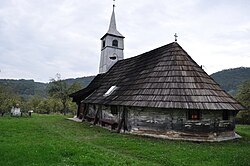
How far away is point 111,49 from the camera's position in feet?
84.0

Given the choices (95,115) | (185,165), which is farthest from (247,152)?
(95,115)

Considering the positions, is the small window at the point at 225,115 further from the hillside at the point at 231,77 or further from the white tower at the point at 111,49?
the hillside at the point at 231,77

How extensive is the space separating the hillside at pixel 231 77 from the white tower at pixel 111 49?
43333mm

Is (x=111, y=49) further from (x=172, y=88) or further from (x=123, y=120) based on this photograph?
(x=172, y=88)

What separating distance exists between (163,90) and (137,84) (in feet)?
7.74

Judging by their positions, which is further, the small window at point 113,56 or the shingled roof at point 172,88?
the small window at point 113,56

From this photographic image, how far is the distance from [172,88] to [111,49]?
14.3 meters

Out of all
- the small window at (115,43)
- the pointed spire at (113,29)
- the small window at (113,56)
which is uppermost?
the pointed spire at (113,29)

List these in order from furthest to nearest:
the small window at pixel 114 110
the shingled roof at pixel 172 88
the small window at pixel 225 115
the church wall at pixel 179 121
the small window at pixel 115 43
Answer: the small window at pixel 115 43, the small window at pixel 114 110, the small window at pixel 225 115, the church wall at pixel 179 121, the shingled roof at pixel 172 88

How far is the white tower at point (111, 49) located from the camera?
25.3 m

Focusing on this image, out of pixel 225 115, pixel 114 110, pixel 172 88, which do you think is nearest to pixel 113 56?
pixel 114 110

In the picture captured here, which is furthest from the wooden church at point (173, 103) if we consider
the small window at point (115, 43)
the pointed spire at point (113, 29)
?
the pointed spire at point (113, 29)

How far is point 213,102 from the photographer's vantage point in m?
11.6

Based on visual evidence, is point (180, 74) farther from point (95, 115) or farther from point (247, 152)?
point (95, 115)
